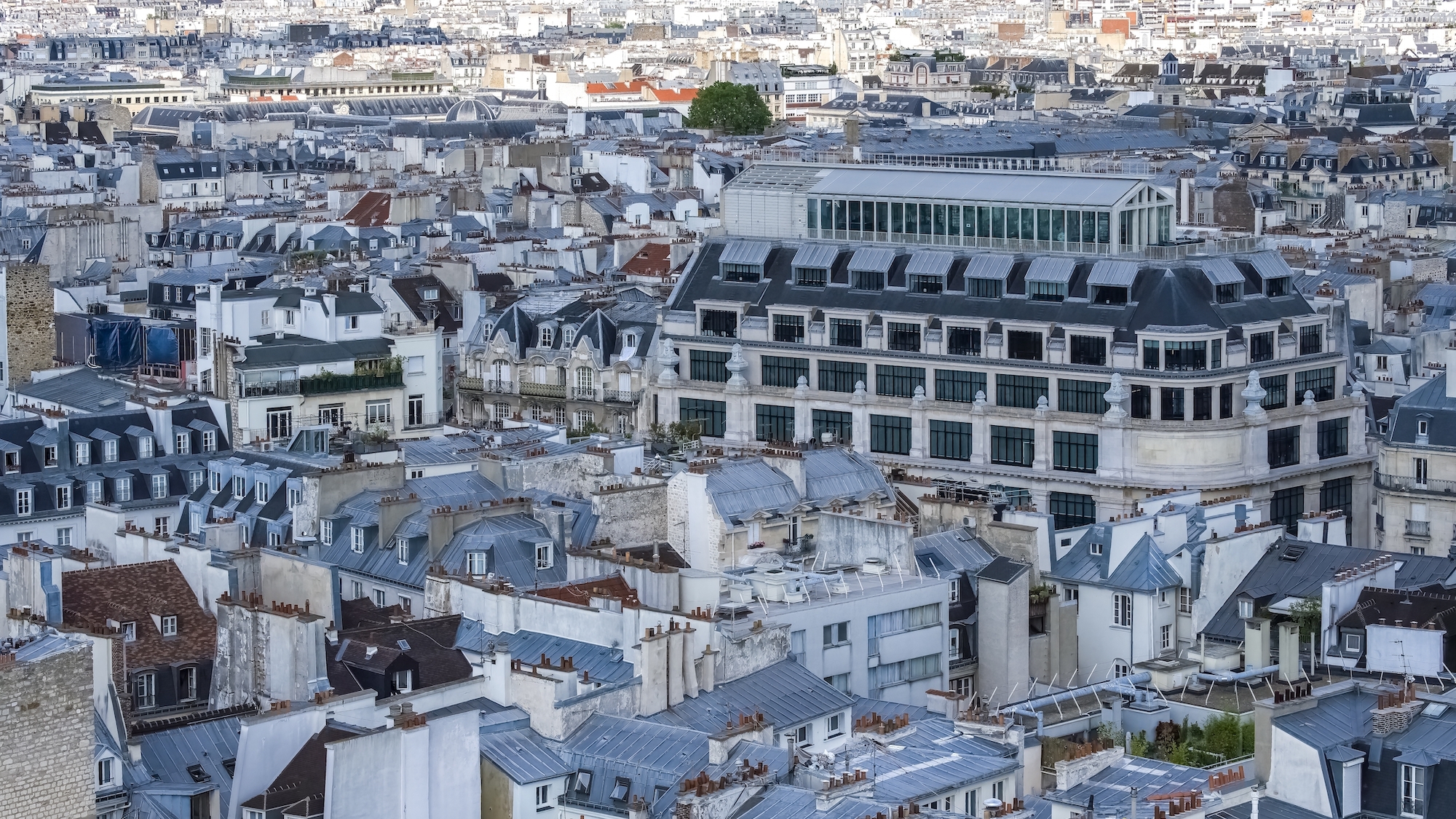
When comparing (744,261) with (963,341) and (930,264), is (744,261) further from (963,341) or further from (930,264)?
(963,341)

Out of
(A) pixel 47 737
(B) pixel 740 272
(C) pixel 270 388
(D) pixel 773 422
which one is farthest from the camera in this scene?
(B) pixel 740 272

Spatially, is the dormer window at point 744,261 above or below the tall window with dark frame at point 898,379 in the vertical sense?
above

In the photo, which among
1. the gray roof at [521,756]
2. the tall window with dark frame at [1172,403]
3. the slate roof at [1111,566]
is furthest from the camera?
the tall window with dark frame at [1172,403]

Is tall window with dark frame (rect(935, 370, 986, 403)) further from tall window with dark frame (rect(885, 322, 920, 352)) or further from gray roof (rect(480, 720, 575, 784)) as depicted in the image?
gray roof (rect(480, 720, 575, 784))

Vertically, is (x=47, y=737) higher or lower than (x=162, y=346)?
higher

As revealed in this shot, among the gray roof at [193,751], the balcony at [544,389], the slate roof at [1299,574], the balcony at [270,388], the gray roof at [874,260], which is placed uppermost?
the gray roof at [874,260]

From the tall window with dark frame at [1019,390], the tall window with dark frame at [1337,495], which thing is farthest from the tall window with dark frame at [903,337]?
the tall window with dark frame at [1337,495]

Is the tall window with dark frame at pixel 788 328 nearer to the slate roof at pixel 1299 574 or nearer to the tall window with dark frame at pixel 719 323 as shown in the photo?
the tall window with dark frame at pixel 719 323

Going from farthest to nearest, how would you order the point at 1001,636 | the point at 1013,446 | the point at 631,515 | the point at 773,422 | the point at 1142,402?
1. the point at 773,422
2. the point at 1013,446
3. the point at 1142,402
4. the point at 631,515
5. the point at 1001,636

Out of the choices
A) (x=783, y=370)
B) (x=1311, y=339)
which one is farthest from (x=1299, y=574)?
(x=783, y=370)
